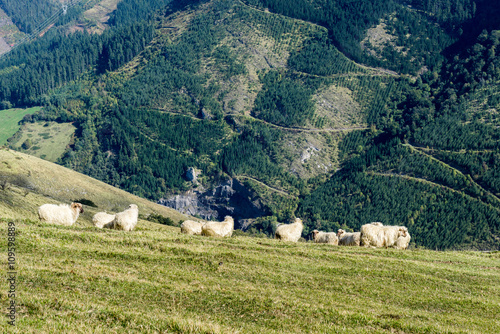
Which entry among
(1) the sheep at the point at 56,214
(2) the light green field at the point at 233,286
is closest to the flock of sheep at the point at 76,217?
(1) the sheep at the point at 56,214

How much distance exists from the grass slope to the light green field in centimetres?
7

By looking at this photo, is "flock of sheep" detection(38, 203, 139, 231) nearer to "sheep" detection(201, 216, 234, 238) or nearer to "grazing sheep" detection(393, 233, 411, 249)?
"sheep" detection(201, 216, 234, 238)

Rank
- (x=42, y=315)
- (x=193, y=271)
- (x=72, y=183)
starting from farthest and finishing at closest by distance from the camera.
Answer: (x=72, y=183), (x=193, y=271), (x=42, y=315)

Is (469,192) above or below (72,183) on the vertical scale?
above

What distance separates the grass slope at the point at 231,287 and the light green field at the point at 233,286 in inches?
2.9

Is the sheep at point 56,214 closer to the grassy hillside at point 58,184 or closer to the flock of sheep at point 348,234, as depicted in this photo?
the flock of sheep at point 348,234

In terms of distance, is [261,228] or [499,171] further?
[261,228]

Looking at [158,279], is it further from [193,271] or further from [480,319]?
[480,319]

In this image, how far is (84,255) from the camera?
109ft

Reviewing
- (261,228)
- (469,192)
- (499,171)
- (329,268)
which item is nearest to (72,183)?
(261,228)

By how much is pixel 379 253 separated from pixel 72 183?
360 feet

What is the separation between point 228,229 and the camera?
1984 inches

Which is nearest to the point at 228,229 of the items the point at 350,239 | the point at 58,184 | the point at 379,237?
the point at 350,239

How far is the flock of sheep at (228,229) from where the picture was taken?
4597cm
